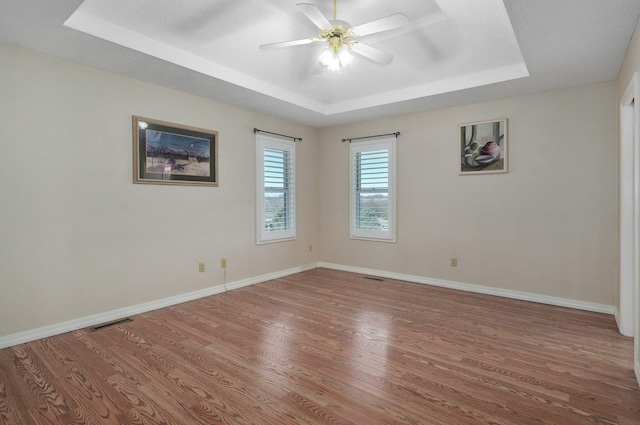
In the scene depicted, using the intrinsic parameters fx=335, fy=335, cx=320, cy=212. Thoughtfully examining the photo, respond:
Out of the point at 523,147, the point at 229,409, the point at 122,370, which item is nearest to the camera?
the point at 229,409

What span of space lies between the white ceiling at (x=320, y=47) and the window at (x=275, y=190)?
3.03 ft

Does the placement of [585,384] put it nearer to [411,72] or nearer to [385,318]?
[385,318]

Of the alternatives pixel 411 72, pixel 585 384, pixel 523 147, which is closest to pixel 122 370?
pixel 585 384

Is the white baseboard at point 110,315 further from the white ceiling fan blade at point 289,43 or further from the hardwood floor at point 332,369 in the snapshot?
the white ceiling fan blade at point 289,43

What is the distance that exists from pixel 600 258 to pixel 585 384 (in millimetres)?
2006

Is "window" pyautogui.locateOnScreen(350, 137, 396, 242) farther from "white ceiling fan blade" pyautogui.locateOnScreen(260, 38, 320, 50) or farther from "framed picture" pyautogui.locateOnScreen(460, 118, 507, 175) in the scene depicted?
"white ceiling fan blade" pyautogui.locateOnScreen(260, 38, 320, 50)

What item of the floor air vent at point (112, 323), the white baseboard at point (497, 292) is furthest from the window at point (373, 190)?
the floor air vent at point (112, 323)

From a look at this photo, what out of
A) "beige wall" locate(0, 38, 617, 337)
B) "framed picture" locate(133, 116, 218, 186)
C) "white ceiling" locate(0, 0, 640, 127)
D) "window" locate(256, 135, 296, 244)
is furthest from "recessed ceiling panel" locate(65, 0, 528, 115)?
"window" locate(256, 135, 296, 244)

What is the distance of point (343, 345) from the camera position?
269 cm

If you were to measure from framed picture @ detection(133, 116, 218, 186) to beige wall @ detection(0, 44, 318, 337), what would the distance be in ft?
0.29

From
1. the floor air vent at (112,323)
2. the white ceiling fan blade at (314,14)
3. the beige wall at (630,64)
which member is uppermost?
the white ceiling fan blade at (314,14)

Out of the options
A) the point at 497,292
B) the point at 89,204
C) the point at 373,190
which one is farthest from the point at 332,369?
the point at 373,190

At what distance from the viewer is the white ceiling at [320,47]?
7.82ft

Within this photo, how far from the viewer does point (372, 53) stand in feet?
9.05
